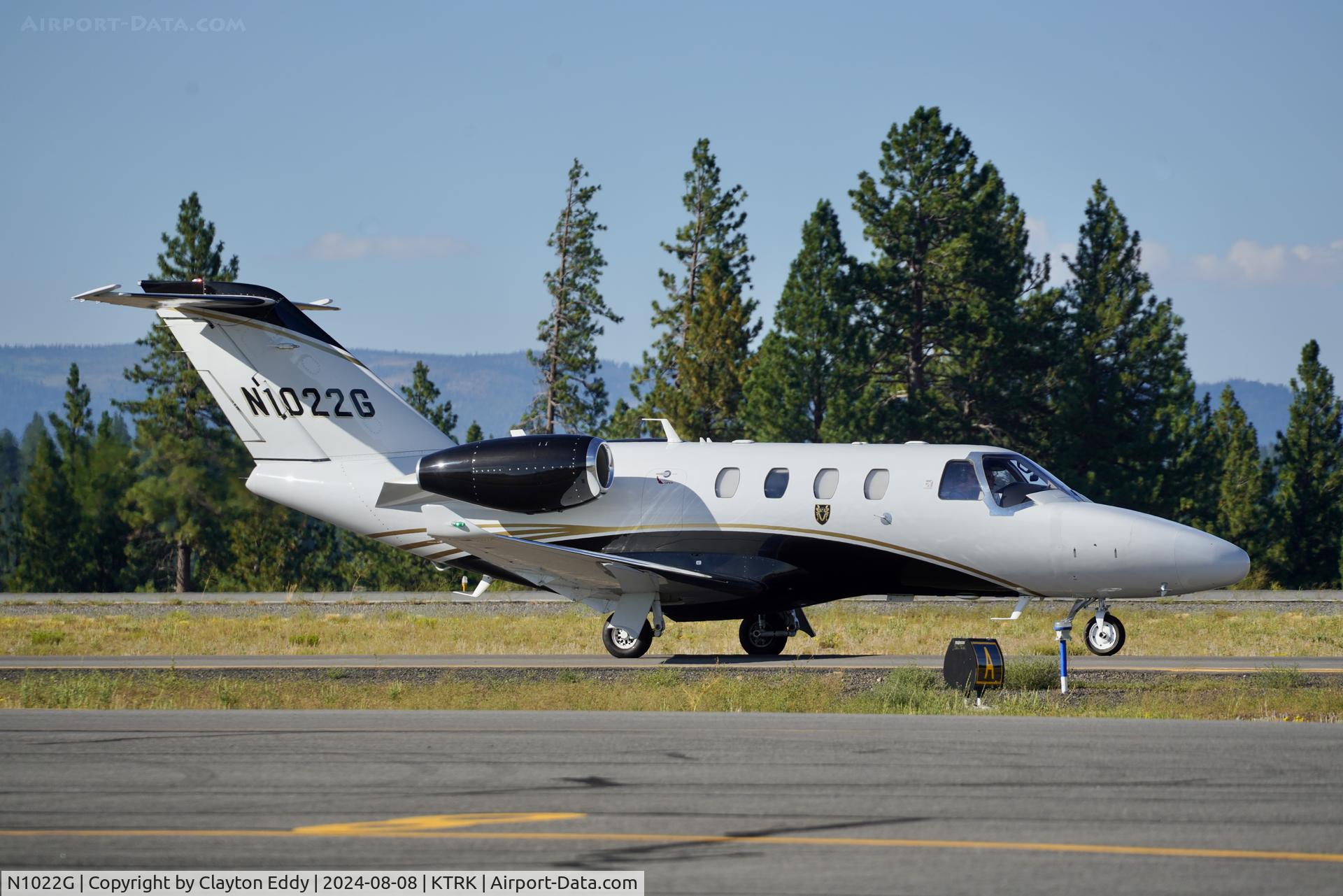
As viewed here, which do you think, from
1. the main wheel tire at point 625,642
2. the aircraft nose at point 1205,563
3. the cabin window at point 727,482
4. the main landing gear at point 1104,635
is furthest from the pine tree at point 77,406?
the aircraft nose at point 1205,563

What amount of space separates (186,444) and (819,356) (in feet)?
69.6

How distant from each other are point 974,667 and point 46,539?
190ft

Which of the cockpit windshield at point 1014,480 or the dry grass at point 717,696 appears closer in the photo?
the dry grass at point 717,696

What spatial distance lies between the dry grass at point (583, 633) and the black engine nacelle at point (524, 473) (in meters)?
2.79

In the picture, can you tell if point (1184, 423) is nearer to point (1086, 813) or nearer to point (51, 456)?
point (51, 456)

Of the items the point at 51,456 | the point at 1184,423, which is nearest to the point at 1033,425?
the point at 1184,423

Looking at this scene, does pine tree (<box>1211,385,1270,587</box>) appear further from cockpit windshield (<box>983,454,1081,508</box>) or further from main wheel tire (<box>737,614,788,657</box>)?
main wheel tire (<box>737,614,788,657</box>)

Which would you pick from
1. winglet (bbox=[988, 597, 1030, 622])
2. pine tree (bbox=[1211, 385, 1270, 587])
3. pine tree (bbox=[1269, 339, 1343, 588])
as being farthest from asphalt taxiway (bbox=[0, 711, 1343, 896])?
pine tree (bbox=[1269, 339, 1343, 588])

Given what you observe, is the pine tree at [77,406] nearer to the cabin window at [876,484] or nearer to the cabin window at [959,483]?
the cabin window at [876,484]

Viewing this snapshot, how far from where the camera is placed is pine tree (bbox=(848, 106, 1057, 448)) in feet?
171

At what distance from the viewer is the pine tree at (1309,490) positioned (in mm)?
62250

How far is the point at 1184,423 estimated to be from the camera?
67750 millimetres

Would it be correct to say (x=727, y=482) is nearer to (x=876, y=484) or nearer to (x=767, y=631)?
(x=876, y=484)

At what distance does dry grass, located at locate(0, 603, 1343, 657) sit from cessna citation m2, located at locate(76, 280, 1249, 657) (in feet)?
7.29
